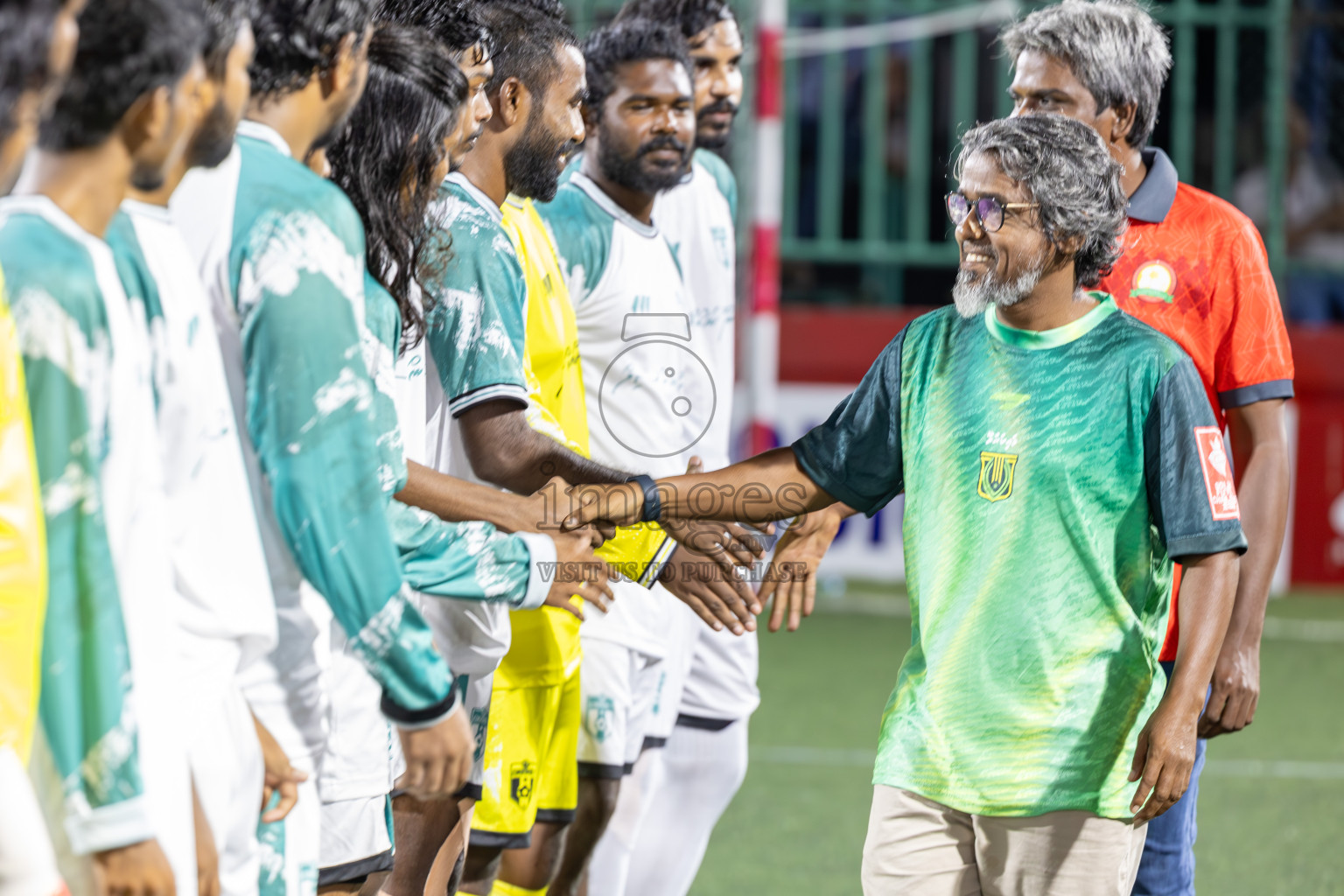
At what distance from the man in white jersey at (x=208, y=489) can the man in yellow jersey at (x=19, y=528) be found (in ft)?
0.74

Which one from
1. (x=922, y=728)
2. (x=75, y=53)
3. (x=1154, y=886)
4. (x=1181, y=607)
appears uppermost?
(x=75, y=53)

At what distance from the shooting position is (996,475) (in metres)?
2.58

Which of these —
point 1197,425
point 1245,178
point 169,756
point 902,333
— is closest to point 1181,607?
point 1197,425

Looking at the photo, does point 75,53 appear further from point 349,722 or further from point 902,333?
point 902,333

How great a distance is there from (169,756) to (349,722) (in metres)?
Result: 0.77

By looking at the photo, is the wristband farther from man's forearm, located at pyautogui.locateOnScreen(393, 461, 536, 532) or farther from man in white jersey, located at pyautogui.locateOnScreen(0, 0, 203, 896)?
man in white jersey, located at pyautogui.locateOnScreen(0, 0, 203, 896)

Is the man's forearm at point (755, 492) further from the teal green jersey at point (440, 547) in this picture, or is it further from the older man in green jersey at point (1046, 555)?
the teal green jersey at point (440, 547)

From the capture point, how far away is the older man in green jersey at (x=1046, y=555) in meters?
2.51

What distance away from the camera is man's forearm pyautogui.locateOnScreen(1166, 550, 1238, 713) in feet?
8.17

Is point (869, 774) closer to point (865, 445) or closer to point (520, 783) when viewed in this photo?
point (520, 783)

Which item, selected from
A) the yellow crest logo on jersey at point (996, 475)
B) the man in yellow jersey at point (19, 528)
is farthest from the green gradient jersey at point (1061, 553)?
the man in yellow jersey at point (19, 528)

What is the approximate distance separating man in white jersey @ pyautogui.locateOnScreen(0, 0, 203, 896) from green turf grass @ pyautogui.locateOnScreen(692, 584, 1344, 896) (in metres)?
2.83

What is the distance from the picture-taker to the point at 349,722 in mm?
2527

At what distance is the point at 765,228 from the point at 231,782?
6.53m
